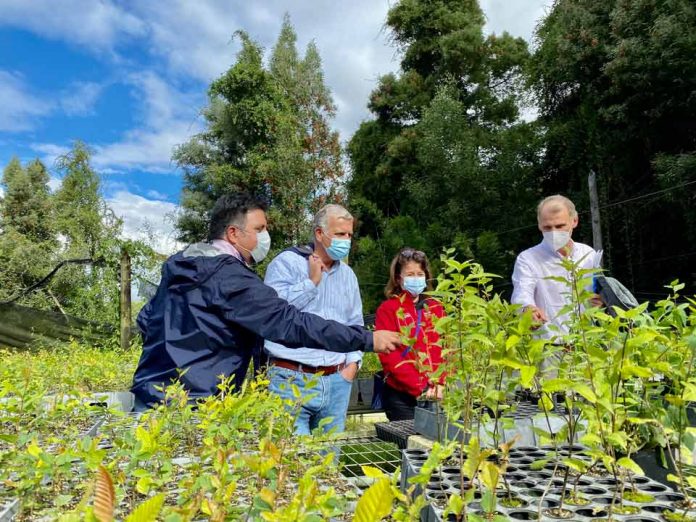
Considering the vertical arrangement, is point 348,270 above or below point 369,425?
above

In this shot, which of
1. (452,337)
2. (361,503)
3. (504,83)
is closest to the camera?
(361,503)

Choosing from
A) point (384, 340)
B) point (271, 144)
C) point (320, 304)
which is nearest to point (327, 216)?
point (320, 304)

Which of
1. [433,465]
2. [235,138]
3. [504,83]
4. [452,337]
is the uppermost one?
Result: [504,83]

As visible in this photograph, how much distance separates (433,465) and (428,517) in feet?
0.48

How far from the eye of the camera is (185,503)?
0.93m

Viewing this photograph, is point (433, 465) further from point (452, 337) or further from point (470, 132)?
point (470, 132)

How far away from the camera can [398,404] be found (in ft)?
9.86

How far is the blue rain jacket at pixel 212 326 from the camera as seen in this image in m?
1.97

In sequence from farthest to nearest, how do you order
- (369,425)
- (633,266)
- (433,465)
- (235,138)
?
(235,138)
(633,266)
(369,425)
(433,465)

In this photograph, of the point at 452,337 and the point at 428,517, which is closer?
the point at 428,517

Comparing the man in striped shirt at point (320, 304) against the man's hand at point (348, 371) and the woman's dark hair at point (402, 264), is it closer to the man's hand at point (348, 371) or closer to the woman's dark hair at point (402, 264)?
the man's hand at point (348, 371)

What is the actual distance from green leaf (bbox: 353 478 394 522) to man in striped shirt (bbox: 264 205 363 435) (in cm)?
160

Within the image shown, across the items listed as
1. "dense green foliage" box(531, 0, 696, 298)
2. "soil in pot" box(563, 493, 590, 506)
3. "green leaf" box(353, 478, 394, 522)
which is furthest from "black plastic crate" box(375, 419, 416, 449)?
"dense green foliage" box(531, 0, 696, 298)

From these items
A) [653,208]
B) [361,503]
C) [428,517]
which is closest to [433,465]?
[428,517]
